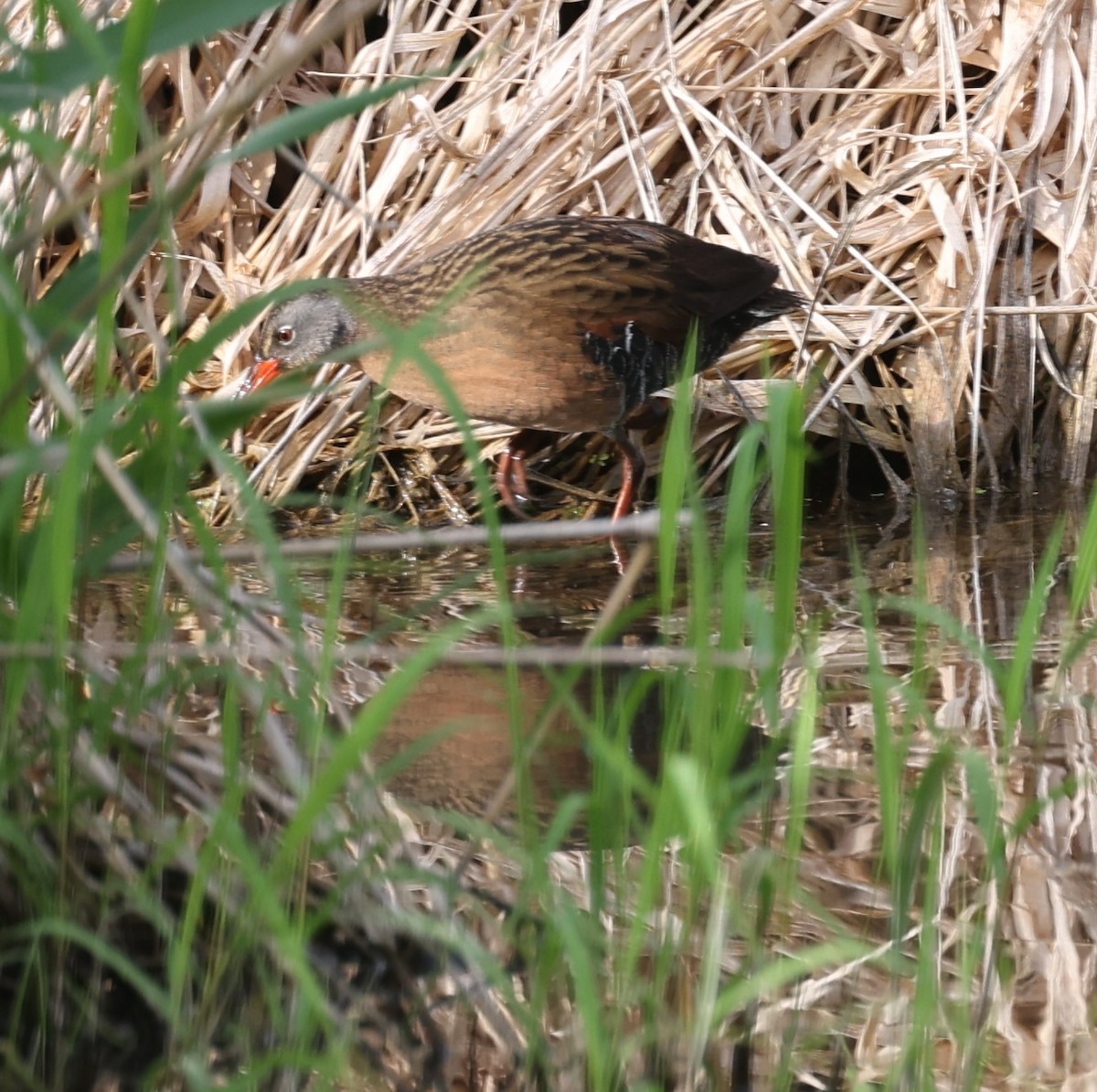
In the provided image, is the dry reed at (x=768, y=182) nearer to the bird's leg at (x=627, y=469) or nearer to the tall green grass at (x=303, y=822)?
the bird's leg at (x=627, y=469)

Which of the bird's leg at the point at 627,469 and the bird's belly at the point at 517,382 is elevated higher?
the bird's belly at the point at 517,382

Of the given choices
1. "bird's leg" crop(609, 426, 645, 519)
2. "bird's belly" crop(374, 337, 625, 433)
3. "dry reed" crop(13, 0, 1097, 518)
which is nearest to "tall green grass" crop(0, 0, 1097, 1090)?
"bird's belly" crop(374, 337, 625, 433)

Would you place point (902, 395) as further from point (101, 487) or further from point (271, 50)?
point (101, 487)

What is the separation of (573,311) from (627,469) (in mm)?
484

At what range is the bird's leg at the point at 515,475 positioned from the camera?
4508mm

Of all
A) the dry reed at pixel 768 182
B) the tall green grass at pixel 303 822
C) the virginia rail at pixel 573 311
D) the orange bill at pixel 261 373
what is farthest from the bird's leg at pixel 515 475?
the tall green grass at pixel 303 822

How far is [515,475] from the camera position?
4.56 metres

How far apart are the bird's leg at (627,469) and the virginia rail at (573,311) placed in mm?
79

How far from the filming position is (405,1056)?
1.73m

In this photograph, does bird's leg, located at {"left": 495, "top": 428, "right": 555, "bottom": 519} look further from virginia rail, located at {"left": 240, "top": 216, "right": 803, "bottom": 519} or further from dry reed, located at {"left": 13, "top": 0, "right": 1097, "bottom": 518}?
virginia rail, located at {"left": 240, "top": 216, "right": 803, "bottom": 519}

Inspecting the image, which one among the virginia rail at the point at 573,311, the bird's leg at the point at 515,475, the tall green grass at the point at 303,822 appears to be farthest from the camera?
the bird's leg at the point at 515,475

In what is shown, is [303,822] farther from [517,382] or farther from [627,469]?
[627,469]

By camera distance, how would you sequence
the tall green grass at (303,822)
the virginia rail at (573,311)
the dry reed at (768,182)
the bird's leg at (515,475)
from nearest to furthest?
1. the tall green grass at (303,822)
2. the virginia rail at (573,311)
3. the dry reed at (768,182)
4. the bird's leg at (515,475)

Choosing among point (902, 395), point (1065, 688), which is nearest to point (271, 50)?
point (902, 395)
